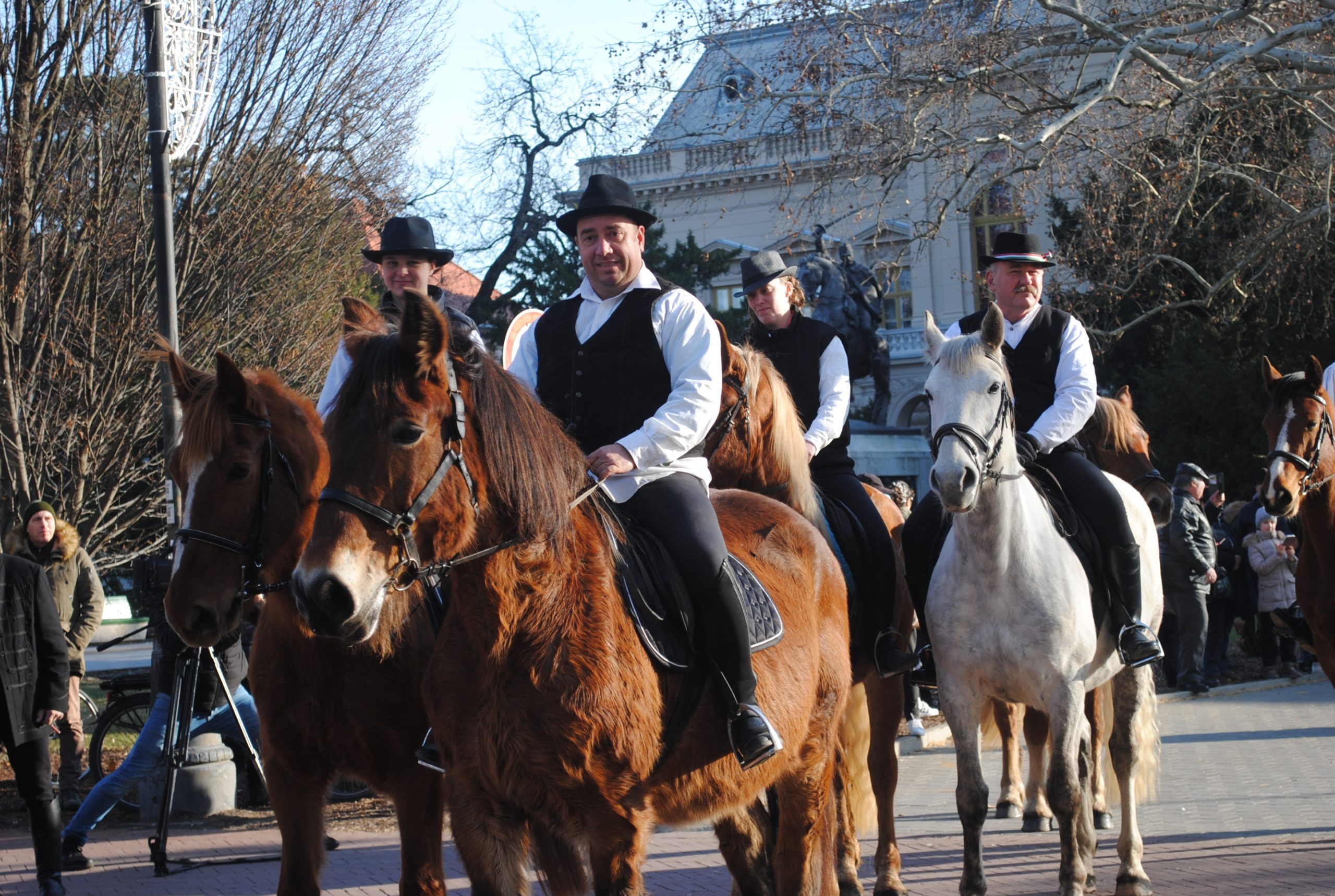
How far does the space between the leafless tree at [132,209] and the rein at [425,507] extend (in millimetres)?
10859

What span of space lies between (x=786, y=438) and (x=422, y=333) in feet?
11.1

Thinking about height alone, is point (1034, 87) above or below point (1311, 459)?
above

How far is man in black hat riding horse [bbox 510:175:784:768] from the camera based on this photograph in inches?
163

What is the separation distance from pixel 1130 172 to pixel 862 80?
3.88 m

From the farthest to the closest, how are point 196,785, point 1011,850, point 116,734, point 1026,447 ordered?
1. point 116,734
2. point 196,785
3. point 1011,850
4. point 1026,447

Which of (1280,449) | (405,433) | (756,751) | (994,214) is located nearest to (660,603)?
(756,751)

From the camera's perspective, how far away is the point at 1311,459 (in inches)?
305

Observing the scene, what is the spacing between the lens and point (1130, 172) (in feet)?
56.2

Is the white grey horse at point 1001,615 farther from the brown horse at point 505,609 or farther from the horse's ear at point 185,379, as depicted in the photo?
the horse's ear at point 185,379

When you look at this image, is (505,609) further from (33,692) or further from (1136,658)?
(33,692)

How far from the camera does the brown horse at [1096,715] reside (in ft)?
27.1

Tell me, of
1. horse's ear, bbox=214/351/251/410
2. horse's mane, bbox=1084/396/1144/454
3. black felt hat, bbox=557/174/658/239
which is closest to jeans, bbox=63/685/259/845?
horse's ear, bbox=214/351/251/410

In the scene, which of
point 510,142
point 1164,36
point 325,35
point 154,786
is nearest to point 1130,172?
point 1164,36

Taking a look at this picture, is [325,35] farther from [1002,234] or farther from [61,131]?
[1002,234]
